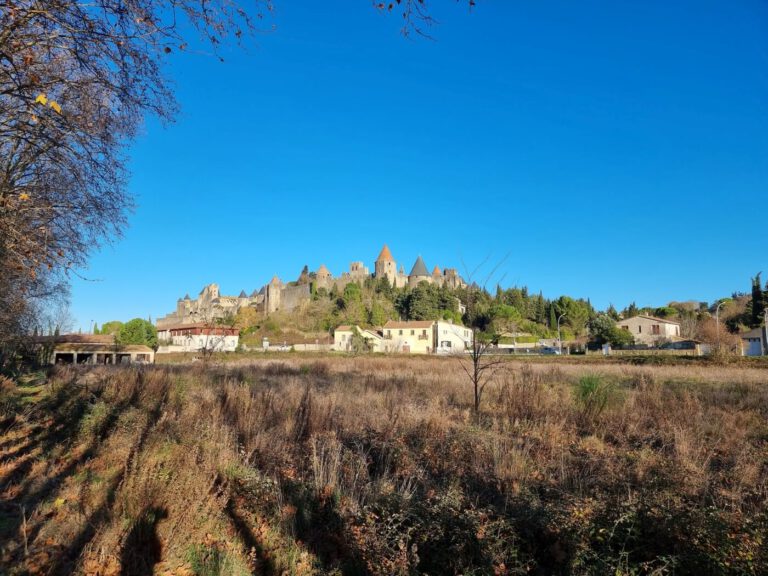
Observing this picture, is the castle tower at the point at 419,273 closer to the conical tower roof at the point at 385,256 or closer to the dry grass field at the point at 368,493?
the conical tower roof at the point at 385,256

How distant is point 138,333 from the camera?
74.9 m

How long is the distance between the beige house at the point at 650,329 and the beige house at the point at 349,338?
122ft

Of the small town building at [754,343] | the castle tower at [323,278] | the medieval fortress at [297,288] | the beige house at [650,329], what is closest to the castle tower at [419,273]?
the medieval fortress at [297,288]

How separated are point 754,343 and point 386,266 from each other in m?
76.9

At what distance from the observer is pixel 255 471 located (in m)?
5.24

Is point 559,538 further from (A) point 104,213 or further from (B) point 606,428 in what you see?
(A) point 104,213

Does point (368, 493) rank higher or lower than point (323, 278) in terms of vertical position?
lower

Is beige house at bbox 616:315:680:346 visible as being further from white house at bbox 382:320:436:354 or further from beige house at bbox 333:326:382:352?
beige house at bbox 333:326:382:352

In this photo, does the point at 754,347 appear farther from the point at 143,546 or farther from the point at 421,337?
the point at 143,546

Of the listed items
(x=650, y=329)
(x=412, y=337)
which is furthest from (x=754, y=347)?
(x=412, y=337)

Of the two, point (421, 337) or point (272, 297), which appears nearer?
point (421, 337)

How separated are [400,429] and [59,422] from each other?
239 inches

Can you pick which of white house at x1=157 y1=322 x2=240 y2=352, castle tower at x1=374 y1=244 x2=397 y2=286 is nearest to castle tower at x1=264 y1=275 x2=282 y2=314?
white house at x1=157 y1=322 x2=240 y2=352

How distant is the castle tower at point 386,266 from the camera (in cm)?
11510
